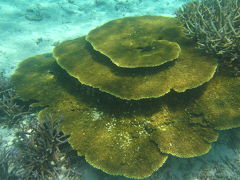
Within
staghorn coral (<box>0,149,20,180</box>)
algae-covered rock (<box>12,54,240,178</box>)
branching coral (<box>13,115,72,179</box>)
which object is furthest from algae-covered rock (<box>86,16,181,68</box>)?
staghorn coral (<box>0,149,20,180</box>)

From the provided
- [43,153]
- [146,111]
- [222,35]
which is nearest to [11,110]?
[43,153]

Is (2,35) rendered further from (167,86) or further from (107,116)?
(167,86)

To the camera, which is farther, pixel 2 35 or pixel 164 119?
pixel 2 35

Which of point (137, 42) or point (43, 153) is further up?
point (137, 42)

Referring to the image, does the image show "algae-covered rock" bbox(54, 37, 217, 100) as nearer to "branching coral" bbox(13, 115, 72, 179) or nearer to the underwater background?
"branching coral" bbox(13, 115, 72, 179)

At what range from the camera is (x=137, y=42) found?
4824mm

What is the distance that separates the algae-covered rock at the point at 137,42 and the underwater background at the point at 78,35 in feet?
6.81

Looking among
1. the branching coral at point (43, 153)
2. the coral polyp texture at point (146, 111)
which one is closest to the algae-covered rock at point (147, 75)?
the coral polyp texture at point (146, 111)

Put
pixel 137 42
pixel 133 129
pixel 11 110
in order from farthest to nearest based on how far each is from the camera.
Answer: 1. pixel 11 110
2. pixel 137 42
3. pixel 133 129

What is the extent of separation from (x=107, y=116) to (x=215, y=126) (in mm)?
2125

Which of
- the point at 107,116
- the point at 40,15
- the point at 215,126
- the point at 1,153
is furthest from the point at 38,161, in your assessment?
the point at 40,15

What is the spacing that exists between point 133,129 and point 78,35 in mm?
8731

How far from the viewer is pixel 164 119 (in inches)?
150

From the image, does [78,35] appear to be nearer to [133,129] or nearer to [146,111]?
[146,111]
